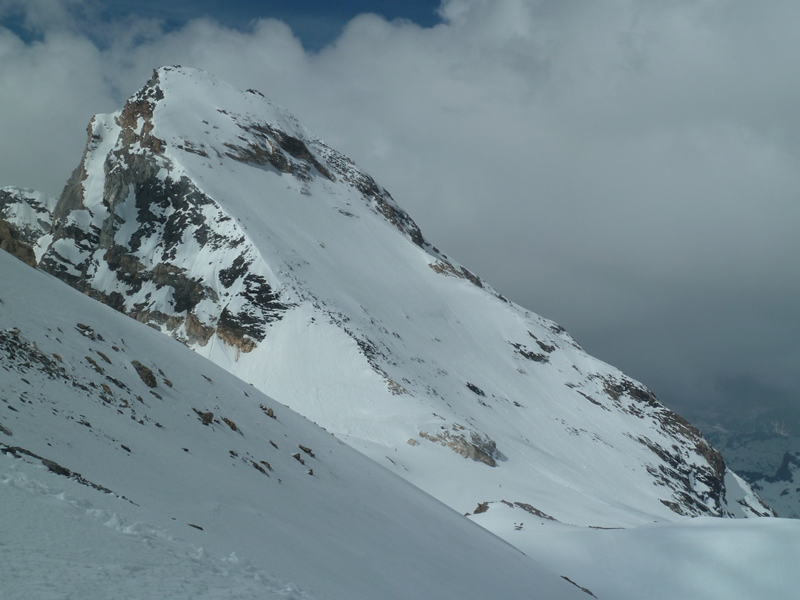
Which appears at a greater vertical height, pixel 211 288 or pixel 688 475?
pixel 688 475

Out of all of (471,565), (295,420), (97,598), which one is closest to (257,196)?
(295,420)

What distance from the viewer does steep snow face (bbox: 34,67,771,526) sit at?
44000mm

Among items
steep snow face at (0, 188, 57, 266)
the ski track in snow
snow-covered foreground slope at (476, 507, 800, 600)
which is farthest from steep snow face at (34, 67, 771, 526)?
steep snow face at (0, 188, 57, 266)

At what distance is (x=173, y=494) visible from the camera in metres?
7.39

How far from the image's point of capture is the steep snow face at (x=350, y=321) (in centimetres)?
4400

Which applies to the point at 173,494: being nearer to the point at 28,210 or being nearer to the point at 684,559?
the point at 684,559

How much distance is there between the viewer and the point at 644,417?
7812 cm

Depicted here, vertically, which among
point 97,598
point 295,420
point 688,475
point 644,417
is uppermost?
point 644,417

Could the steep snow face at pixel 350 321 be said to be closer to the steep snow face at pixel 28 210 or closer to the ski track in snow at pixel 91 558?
the ski track in snow at pixel 91 558

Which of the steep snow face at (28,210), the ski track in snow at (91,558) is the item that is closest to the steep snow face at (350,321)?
the ski track in snow at (91,558)

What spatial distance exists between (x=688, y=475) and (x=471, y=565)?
71.3m

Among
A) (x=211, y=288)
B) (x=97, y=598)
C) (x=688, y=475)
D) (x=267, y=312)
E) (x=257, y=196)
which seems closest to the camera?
(x=97, y=598)

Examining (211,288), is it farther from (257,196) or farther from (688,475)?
(688,475)

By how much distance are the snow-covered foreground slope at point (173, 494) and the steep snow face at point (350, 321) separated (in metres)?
20.2
